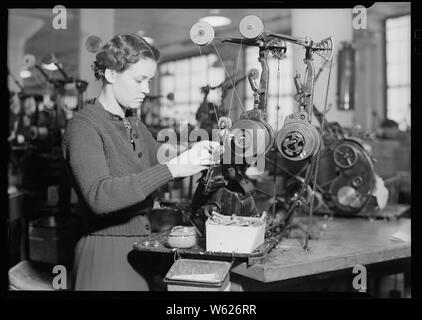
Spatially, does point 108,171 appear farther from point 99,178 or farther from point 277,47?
point 277,47

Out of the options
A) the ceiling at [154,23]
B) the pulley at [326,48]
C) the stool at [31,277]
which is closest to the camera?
the pulley at [326,48]

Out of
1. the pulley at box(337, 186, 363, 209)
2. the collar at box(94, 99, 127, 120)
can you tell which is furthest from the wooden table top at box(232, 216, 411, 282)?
the collar at box(94, 99, 127, 120)

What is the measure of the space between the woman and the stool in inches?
16.5

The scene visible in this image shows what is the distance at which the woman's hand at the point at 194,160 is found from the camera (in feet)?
4.79

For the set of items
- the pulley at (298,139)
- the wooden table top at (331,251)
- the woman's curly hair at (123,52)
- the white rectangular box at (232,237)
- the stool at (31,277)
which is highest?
the woman's curly hair at (123,52)

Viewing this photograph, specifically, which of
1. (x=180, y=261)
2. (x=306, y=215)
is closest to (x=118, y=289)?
(x=180, y=261)

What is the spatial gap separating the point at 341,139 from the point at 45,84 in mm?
2185

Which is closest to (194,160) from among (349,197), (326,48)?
(326,48)

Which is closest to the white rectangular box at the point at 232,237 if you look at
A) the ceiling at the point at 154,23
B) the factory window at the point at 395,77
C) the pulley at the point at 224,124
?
the pulley at the point at 224,124

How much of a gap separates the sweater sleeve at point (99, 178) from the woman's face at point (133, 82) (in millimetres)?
180

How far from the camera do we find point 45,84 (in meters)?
3.46

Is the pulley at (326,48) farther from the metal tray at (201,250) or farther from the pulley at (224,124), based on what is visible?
the metal tray at (201,250)

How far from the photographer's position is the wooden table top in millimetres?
1575
